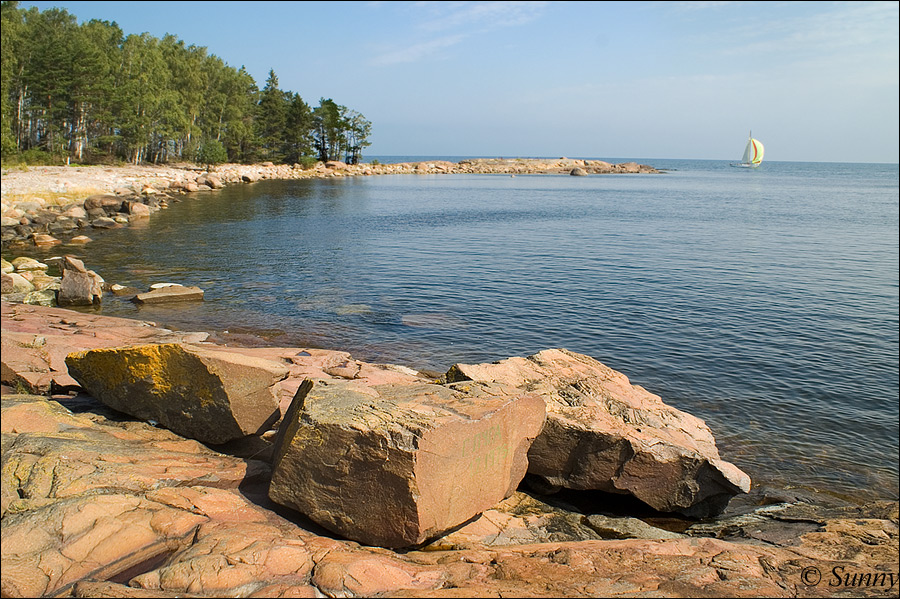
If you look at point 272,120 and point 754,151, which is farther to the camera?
point 754,151

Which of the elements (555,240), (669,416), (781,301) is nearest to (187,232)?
(555,240)

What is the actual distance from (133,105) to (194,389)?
265ft

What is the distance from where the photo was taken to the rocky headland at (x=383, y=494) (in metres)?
5.55

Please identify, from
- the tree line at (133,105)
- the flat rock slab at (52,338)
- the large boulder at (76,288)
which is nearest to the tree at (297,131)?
the tree line at (133,105)

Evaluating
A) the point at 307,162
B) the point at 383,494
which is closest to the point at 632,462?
the point at 383,494

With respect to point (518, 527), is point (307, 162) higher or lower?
higher

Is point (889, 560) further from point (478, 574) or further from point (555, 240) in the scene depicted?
point (555, 240)

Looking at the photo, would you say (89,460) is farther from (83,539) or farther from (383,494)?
(383,494)

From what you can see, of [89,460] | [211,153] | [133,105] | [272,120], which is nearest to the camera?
[89,460]

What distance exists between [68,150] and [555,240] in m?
60.4

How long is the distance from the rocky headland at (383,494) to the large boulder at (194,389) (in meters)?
0.03

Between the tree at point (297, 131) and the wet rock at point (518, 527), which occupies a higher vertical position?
the tree at point (297, 131)

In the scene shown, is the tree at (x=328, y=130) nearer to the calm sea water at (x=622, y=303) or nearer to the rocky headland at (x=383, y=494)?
the calm sea water at (x=622, y=303)

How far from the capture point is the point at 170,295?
2280cm
